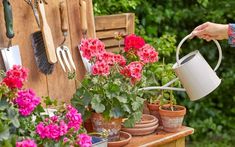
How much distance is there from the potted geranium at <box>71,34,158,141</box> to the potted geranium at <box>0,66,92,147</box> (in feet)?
0.67

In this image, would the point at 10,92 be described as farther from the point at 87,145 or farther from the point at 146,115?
the point at 146,115

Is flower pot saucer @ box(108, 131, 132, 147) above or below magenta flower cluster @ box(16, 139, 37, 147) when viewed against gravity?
below

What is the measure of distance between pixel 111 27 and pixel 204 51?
156 centimetres

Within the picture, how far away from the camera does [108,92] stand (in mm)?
1522

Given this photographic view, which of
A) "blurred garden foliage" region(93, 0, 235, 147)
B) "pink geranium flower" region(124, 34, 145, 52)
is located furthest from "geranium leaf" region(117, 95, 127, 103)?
"blurred garden foliage" region(93, 0, 235, 147)

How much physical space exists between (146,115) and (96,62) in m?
0.37

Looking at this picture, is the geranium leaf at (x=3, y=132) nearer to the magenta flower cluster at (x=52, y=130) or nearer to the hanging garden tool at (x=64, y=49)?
the magenta flower cluster at (x=52, y=130)

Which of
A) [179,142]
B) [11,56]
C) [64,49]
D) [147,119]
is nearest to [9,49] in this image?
[11,56]

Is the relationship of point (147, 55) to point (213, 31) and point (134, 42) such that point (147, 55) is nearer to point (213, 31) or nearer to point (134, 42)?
point (134, 42)

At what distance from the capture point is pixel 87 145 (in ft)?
4.28

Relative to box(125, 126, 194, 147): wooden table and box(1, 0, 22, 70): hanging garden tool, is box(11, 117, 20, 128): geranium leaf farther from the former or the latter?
box(125, 126, 194, 147): wooden table

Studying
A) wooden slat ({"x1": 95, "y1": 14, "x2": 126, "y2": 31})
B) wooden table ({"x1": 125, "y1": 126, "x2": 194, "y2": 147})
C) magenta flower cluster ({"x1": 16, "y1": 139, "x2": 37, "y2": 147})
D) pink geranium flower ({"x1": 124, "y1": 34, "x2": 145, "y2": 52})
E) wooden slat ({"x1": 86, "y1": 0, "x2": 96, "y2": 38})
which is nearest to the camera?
magenta flower cluster ({"x1": 16, "y1": 139, "x2": 37, "y2": 147})

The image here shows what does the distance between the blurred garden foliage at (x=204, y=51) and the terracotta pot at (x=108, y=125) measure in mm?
1762

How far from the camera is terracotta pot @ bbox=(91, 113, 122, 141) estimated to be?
5.14 feet
